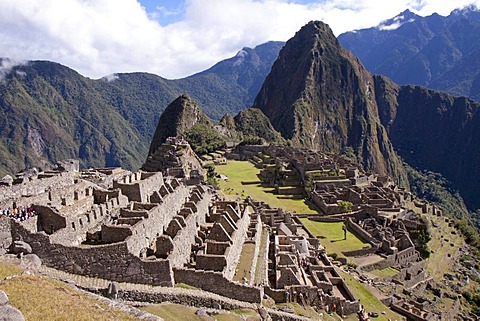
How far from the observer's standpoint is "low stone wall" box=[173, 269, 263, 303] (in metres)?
22.5

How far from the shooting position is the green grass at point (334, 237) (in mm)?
49522

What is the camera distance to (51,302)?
14.1 m

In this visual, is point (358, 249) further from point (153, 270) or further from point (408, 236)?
Answer: point (153, 270)

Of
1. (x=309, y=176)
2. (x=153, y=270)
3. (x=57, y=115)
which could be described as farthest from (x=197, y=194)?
(x=57, y=115)

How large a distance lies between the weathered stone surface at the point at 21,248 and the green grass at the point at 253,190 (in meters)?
44.6

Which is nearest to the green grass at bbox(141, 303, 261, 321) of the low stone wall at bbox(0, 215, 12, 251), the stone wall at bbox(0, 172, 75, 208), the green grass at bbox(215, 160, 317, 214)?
the low stone wall at bbox(0, 215, 12, 251)

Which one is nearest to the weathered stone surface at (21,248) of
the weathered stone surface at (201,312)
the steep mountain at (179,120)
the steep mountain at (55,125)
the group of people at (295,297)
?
the weathered stone surface at (201,312)

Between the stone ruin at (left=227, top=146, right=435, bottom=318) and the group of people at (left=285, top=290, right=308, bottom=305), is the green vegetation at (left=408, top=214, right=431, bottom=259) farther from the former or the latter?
the group of people at (left=285, top=290, right=308, bottom=305)

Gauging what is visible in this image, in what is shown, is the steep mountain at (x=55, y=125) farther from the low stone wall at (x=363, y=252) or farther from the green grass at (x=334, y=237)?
the low stone wall at (x=363, y=252)

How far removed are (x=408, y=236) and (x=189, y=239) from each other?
3793 cm

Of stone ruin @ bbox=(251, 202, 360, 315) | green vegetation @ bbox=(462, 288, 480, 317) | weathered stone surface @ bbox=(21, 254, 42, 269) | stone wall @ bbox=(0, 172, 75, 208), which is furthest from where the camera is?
green vegetation @ bbox=(462, 288, 480, 317)

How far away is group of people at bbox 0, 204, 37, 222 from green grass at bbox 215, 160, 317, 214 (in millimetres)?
42311

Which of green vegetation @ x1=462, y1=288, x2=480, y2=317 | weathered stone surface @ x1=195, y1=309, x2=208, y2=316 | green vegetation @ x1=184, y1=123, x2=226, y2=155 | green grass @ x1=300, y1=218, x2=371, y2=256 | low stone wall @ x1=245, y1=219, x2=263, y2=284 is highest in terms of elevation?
green vegetation @ x1=184, y1=123, x2=226, y2=155

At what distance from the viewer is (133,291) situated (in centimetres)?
1970
